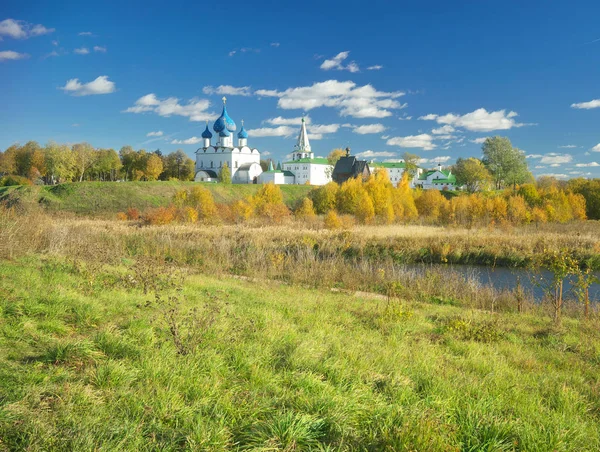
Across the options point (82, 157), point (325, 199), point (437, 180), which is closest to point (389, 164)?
point (437, 180)

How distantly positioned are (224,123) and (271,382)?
3146 inches

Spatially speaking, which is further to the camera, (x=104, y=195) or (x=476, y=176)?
(x=476, y=176)

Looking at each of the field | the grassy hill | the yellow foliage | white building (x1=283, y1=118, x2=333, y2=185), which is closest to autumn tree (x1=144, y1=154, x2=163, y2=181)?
the grassy hill

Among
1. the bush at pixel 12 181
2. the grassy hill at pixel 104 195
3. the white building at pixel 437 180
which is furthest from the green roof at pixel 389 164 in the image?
the bush at pixel 12 181

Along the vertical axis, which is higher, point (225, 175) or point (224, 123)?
point (224, 123)

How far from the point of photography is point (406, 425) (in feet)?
10.7

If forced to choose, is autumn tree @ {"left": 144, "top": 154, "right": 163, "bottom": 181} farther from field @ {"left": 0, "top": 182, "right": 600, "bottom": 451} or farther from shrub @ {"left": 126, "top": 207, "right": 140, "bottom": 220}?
field @ {"left": 0, "top": 182, "right": 600, "bottom": 451}

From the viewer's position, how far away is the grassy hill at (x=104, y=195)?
40031 mm

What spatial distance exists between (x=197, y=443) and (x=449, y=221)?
36490 mm

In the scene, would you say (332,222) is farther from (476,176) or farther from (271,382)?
(476,176)

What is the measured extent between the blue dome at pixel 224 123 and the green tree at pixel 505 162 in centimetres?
4554

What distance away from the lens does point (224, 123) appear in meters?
80.1

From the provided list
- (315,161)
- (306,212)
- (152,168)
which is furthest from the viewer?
(315,161)

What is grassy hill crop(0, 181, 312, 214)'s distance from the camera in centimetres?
4003
